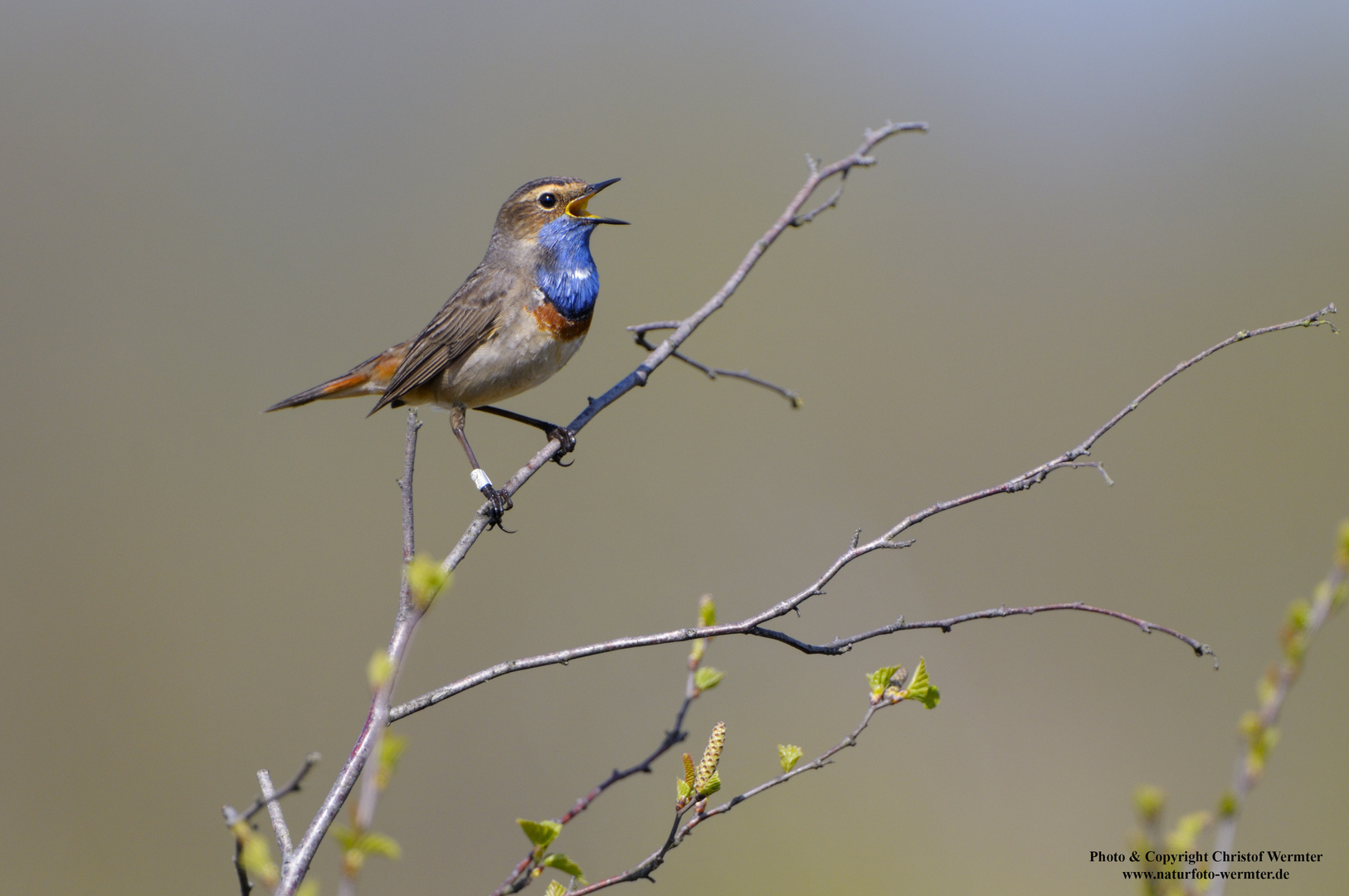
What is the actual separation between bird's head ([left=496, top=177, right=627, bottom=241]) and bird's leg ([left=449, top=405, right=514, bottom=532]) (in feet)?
3.31

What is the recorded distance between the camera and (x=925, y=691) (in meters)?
2.30

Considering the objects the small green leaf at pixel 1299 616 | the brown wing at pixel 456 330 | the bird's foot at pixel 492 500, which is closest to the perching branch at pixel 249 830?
the small green leaf at pixel 1299 616

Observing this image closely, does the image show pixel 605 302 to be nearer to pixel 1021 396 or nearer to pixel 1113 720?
pixel 1021 396

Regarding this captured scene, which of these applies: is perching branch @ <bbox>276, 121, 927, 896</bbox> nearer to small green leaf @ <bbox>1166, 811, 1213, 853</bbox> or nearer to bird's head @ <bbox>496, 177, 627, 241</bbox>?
small green leaf @ <bbox>1166, 811, 1213, 853</bbox>

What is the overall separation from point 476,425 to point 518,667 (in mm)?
13391

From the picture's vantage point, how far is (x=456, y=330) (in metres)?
5.23

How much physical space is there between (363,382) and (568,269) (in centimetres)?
150

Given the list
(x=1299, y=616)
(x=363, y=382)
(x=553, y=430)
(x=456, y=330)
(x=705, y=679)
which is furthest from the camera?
(x=363, y=382)

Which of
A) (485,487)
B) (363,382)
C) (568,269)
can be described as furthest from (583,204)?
(485,487)

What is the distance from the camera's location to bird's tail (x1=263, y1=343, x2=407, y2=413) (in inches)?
226

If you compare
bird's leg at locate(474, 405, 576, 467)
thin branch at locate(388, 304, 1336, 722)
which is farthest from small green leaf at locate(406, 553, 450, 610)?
bird's leg at locate(474, 405, 576, 467)

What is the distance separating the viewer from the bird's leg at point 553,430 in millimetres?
4141

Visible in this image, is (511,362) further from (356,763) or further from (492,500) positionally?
(356,763)

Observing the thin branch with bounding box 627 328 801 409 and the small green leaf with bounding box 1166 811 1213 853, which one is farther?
the thin branch with bounding box 627 328 801 409
